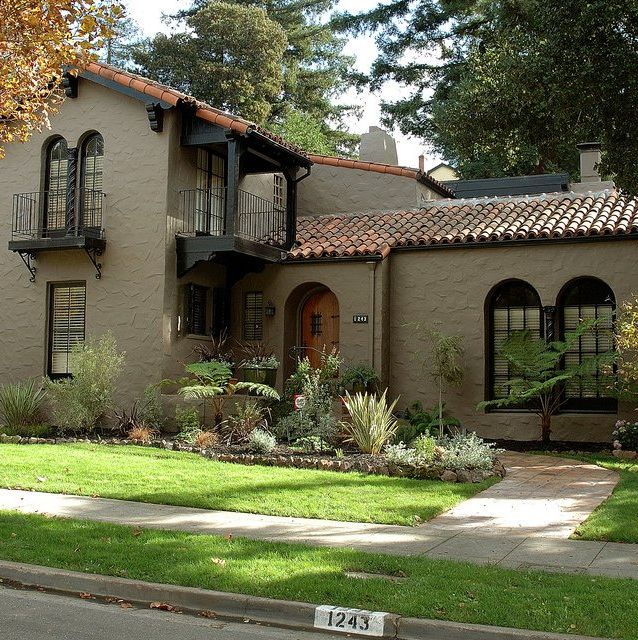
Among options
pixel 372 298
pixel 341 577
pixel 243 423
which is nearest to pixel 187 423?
pixel 243 423

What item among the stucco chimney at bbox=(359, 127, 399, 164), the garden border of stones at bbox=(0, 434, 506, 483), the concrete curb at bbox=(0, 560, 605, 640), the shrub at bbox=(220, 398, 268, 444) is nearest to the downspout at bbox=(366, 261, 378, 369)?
the shrub at bbox=(220, 398, 268, 444)

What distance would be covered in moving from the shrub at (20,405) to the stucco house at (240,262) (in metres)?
1.24

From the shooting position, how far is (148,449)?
14.3 meters

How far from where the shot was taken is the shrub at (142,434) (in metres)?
15.2

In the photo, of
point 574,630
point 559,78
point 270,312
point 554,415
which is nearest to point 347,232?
point 270,312

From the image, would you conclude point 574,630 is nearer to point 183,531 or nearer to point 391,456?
point 183,531

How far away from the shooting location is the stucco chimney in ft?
77.0

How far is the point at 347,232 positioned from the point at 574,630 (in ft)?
48.1

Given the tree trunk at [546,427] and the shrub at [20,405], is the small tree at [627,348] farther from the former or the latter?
the shrub at [20,405]

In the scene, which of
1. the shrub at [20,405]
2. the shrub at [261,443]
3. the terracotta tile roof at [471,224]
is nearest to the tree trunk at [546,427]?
the terracotta tile roof at [471,224]

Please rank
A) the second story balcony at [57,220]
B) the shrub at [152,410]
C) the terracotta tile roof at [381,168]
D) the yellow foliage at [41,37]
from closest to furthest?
1. the yellow foliage at [41,37]
2. the shrub at [152,410]
3. the second story balcony at [57,220]
4. the terracotta tile roof at [381,168]

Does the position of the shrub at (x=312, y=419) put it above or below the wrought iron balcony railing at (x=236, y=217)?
below

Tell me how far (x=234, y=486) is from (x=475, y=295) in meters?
8.37

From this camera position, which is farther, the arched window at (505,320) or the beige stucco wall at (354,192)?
the beige stucco wall at (354,192)
